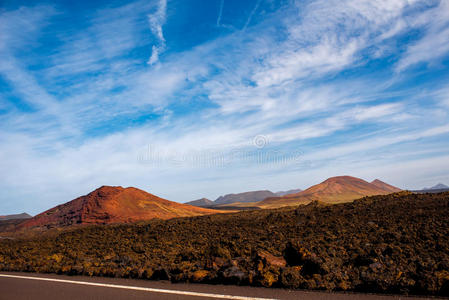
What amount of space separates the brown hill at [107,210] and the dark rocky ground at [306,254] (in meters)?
21.2

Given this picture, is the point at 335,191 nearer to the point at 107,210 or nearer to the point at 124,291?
the point at 107,210

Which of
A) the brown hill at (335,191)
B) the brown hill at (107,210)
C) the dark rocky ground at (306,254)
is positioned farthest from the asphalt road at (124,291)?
the brown hill at (335,191)

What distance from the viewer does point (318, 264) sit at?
6625 millimetres

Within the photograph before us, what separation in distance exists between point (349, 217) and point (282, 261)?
8.37m

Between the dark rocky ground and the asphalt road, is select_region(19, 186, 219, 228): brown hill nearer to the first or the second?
the dark rocky ground

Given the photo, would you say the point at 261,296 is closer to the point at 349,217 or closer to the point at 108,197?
the point at 349,217

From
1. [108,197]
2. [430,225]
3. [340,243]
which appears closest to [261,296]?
[340,243]

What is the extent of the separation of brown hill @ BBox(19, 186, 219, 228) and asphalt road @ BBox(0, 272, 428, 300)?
2928cm

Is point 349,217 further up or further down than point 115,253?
further up

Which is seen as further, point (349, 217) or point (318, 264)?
point (349, 217)

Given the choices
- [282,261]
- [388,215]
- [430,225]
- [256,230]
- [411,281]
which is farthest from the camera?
[256,230]

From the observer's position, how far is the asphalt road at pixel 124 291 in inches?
214

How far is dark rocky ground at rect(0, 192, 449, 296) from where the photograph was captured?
19.6ft

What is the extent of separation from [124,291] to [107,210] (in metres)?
34.1
